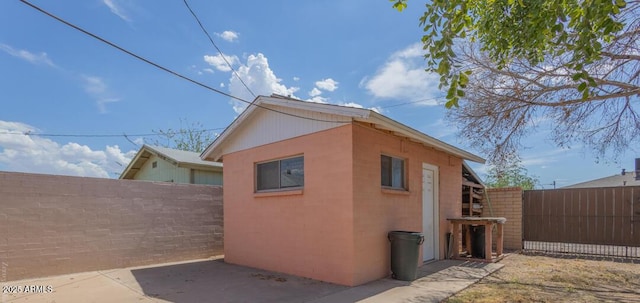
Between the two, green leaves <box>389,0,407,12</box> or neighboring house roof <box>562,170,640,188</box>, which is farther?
neighboring house roof <box>562,170,640,188</box>

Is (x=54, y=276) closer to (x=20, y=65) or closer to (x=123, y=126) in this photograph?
(x=20, y=65)

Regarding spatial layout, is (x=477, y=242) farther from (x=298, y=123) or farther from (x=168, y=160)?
(x=168, y=160)

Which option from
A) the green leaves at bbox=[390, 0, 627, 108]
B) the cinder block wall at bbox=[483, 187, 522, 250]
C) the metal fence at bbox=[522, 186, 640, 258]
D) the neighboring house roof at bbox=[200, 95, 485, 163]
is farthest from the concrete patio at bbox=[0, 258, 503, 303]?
the metal fence at bbox=[522, 186, 640, 258]

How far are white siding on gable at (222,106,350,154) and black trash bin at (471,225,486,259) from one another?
5.40 m

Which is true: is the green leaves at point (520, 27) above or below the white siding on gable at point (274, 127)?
above

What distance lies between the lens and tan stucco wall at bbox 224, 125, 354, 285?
6496mm

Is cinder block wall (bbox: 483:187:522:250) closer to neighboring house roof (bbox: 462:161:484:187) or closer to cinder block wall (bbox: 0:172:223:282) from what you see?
neighboring house roof (bbox: 462:161:484:187)

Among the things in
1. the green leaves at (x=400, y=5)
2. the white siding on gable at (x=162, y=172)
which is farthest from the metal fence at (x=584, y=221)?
the white siding on gable at (x=162, y=172)

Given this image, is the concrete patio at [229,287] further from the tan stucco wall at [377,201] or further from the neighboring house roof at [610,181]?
the neighboring house roof at [610,181]

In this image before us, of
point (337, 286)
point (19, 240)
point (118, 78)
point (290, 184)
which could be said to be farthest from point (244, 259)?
point (118, 78)

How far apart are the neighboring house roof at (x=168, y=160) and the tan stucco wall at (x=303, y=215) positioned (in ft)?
13.4

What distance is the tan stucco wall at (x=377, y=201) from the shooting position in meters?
6.47

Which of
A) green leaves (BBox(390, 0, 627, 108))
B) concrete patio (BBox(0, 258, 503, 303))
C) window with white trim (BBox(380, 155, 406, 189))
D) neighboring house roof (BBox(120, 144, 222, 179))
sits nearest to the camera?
green leaves (BBox(390, 0, 627, 108))

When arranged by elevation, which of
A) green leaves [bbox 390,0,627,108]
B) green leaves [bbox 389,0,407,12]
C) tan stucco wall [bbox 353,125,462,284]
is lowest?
tan stucco wall [bbox 353,125,462,284]
